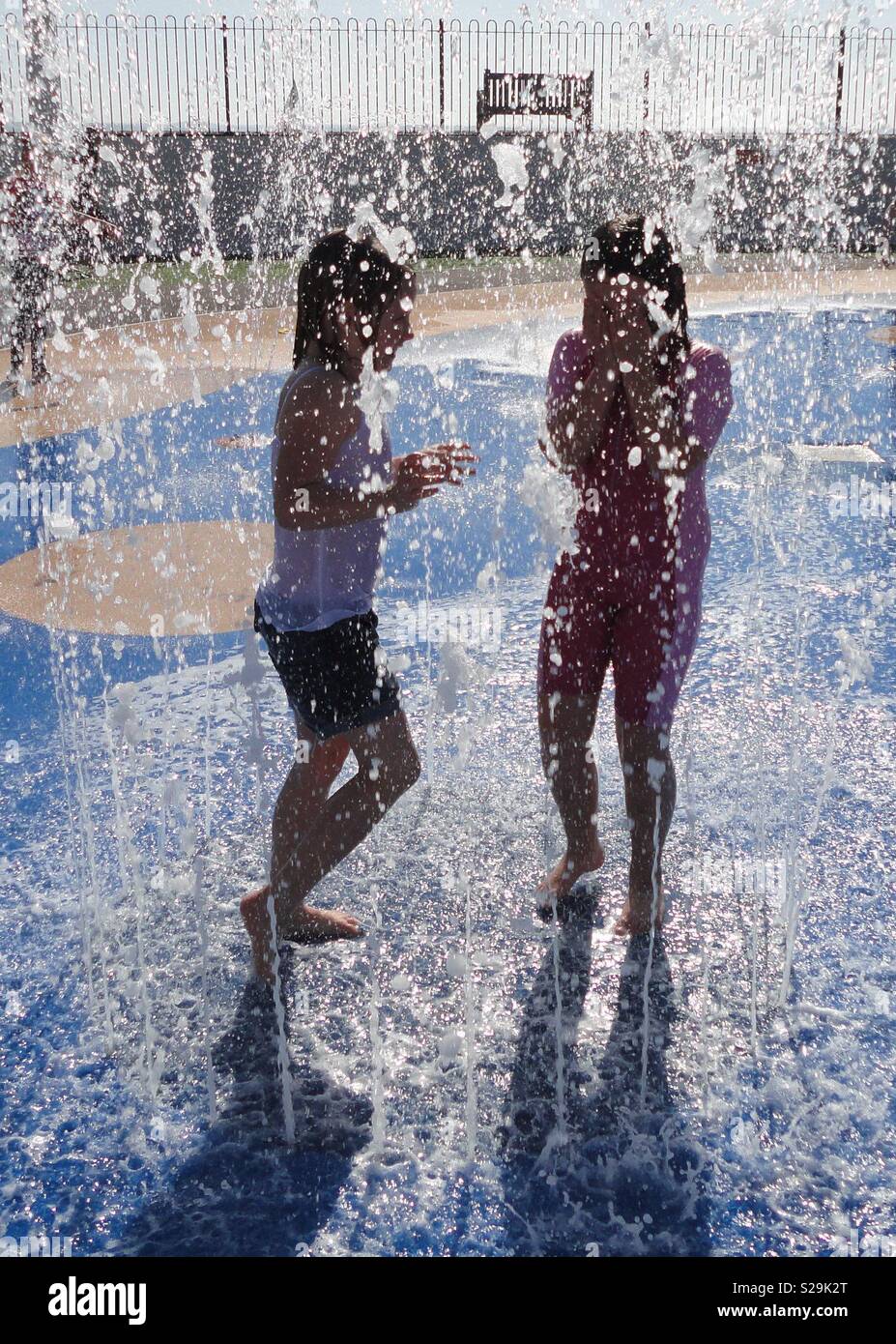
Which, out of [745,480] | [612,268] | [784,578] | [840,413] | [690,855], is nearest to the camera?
[612,268]

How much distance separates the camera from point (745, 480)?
745cm

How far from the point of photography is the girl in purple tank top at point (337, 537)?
2602 mm

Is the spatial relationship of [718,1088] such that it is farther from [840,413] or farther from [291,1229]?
[840,413]

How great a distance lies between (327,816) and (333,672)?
0.37m

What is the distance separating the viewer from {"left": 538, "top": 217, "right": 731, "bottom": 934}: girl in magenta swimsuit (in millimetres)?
2801

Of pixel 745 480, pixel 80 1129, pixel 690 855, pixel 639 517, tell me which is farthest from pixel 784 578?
pixel 80 1129

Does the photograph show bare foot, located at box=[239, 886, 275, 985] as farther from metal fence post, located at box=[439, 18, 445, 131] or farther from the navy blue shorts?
metal fence post, located at box=[439, 18, 445, 131]

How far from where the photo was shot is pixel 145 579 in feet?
19.7

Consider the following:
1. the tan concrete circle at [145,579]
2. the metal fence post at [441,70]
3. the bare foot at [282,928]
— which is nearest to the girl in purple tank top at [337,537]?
the bare foot at [282,928]

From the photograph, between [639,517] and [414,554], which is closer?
[639,517]

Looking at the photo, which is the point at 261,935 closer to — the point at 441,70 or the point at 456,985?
the point at 456,985

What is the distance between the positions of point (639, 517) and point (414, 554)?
3.56m

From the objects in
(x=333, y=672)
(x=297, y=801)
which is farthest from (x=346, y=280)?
(x=297, y=801)

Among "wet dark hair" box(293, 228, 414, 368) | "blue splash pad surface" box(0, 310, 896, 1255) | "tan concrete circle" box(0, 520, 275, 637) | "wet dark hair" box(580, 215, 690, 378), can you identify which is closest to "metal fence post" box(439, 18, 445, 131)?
"tan concrete circle" box(0, 520, 275, 637)
